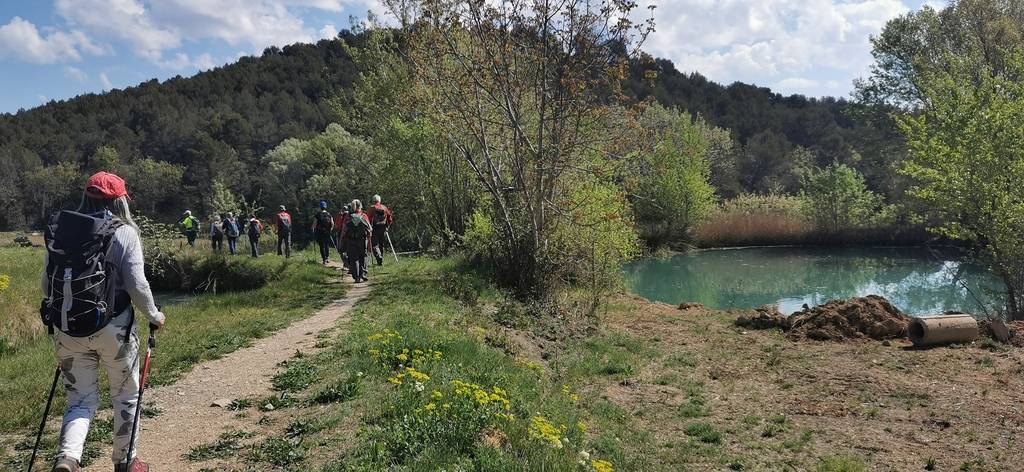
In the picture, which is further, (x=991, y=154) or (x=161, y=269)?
(x=161, y=269)

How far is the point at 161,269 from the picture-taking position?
58.1ft

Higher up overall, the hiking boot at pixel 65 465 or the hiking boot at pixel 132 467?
the hiking boot at pixel 65 465

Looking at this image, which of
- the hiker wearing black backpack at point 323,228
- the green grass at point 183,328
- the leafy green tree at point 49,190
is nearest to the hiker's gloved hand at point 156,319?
the green grass at point 183,328

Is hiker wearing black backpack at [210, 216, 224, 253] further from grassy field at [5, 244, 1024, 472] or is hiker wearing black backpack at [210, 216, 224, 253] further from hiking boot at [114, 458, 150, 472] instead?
hiking boot at [114, 458, 150, 472]

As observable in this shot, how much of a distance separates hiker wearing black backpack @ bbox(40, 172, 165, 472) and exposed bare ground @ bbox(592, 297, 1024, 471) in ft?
17.3

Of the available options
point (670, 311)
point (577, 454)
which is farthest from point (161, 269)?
point (577, 454)

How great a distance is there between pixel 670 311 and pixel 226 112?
254ft

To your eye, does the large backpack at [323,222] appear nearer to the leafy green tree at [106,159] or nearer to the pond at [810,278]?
the pond at [810,278]

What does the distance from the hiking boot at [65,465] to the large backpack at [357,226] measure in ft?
33.9

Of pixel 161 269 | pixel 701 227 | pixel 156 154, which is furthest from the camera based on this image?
pixel 156 154

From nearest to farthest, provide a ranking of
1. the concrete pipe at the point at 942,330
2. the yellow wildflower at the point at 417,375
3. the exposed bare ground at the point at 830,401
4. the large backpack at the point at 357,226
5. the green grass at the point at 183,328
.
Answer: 1. the yellow wildflower at the point at 417,375
2. the green grass at the point at 183,328
3. the exposed bare ground at the point at 830,401
4. the concrete pipe at the point at 942,330
5. the large backpack at the point at 357,226

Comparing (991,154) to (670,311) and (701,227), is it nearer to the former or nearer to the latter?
(670,311)

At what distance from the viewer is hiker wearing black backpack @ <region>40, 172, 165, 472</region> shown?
413cm

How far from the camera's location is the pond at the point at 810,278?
24359mm
